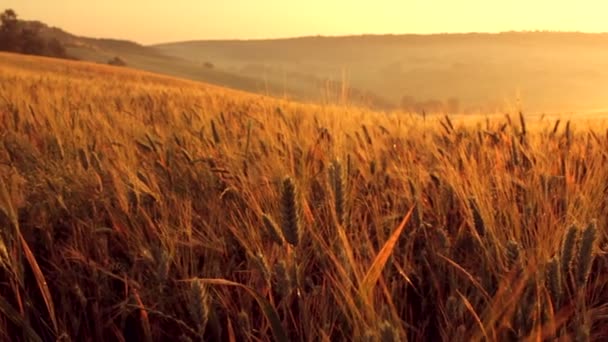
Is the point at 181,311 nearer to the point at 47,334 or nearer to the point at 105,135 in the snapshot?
the point at 47,334

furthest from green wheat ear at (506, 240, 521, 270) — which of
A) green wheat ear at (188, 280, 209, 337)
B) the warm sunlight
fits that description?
green wheat ear at (188, 280, 209, 337)

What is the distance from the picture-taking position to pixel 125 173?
1486 mm

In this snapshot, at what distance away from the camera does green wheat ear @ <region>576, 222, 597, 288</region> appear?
2.38 ft

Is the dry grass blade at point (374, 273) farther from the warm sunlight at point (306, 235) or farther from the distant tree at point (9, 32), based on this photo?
the distant tree at point (9, 32)

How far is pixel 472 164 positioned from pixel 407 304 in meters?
0.53

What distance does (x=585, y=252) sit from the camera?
74 centimetres

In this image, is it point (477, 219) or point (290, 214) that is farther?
point (477, 219)

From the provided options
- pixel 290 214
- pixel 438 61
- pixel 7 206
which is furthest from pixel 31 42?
pixel 438 61

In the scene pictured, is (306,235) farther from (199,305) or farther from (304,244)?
(199,305)

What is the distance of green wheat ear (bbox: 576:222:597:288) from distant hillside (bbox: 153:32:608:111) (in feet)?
197

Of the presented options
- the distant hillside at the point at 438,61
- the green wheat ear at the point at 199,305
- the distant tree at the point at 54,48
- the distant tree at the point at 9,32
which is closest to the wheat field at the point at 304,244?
the green wheat ear at the point at 199,305

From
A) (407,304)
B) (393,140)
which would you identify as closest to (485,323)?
(407,304)

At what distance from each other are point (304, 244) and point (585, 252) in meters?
0.56

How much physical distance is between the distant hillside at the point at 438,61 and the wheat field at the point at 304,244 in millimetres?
59244
